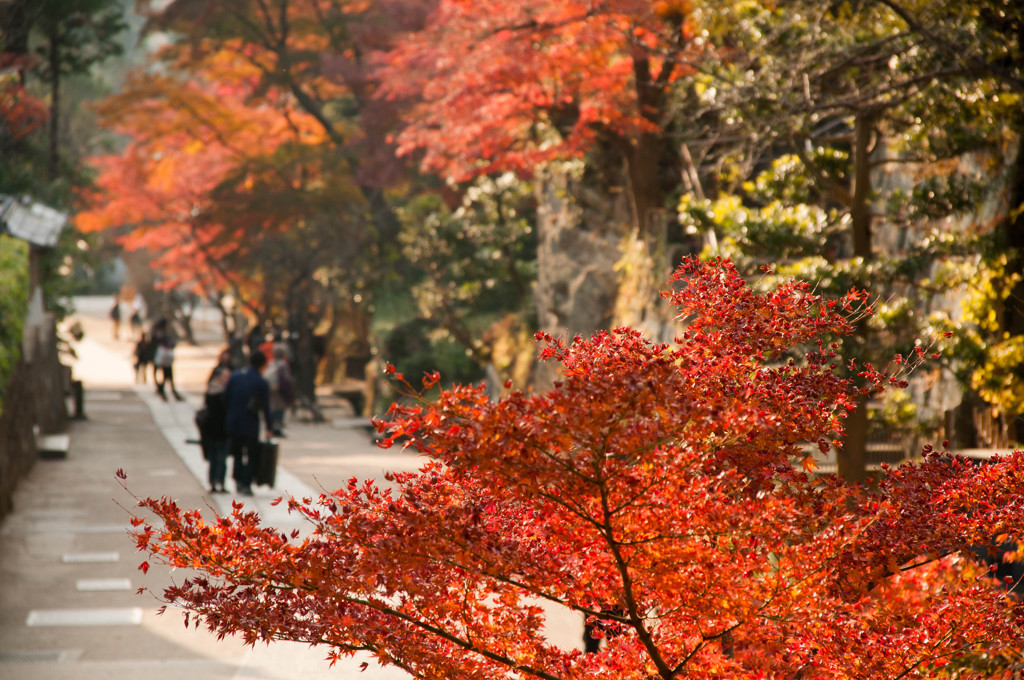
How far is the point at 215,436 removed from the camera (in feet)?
38.2

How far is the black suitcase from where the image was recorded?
11.8 meters

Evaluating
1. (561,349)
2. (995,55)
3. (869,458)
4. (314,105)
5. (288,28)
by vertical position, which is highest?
(288,28)

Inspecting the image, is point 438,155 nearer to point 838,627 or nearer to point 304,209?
point 304,209

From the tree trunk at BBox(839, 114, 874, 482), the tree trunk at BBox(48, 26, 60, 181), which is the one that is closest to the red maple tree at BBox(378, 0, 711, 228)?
the tree trunk at BBox(839, 114, 874, 482)

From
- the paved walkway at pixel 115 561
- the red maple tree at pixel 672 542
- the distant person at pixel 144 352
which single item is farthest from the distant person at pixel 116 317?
the red maple tree at pixel 672 542

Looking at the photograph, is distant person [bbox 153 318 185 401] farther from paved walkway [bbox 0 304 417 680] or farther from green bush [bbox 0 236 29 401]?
green bush [bbox 0 236 29 401]

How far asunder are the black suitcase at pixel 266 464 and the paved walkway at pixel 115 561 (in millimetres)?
195

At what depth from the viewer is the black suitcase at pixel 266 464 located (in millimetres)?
11805

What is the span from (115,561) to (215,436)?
2.45 meters

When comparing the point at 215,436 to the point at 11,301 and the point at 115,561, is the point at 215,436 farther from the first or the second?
the point at 11,301

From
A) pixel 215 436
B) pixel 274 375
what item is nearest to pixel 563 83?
pixel 215 436

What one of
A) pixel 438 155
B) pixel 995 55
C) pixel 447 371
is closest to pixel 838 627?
→ pixel 995 55

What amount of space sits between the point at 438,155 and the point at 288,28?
8.88 metres

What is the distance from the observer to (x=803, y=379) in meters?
3.52
